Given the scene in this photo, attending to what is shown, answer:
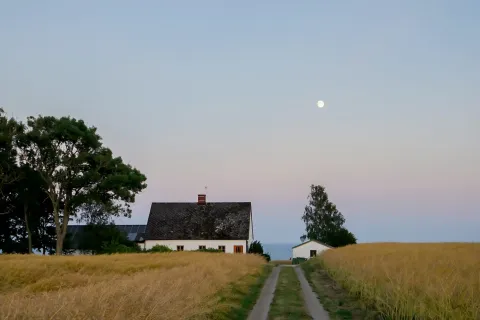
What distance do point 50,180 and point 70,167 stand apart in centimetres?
218

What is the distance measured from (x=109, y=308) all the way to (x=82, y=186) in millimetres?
44450

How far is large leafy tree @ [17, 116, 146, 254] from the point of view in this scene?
4778cm

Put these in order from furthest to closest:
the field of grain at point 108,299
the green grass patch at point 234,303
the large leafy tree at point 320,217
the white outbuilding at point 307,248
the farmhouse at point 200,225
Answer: the large leafy tree at point 320,217 → the white outbuilding at point 307,248 → the farmhouse at point 200,225 → the green grass patch at point 234,303 → the field of grain at point 108,299

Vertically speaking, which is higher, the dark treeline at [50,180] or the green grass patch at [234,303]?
the dark treeline at [50,180]

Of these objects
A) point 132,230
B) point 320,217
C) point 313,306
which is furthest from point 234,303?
point 320,217

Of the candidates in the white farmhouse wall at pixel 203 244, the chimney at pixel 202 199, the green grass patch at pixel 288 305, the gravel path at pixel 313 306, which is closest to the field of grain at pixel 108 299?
the green grass patch at pixel 288 305

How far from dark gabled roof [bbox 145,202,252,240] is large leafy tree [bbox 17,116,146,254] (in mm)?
14437

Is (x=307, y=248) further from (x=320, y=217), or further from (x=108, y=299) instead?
(x=108, y=299)

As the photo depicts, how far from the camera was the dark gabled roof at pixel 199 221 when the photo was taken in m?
64.6

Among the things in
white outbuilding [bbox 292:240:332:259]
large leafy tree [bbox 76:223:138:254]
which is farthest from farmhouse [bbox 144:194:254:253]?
large leafy tree [bbox 76:223:138:254]

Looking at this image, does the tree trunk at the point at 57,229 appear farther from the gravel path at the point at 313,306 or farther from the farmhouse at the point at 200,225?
the gravel path at the point at 313,306

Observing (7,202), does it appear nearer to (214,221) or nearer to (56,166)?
(56,166)

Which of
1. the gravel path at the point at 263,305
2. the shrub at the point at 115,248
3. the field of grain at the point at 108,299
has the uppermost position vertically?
the shrub at the point at 115,248

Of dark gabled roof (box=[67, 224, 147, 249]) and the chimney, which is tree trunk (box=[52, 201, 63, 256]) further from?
the chimney
